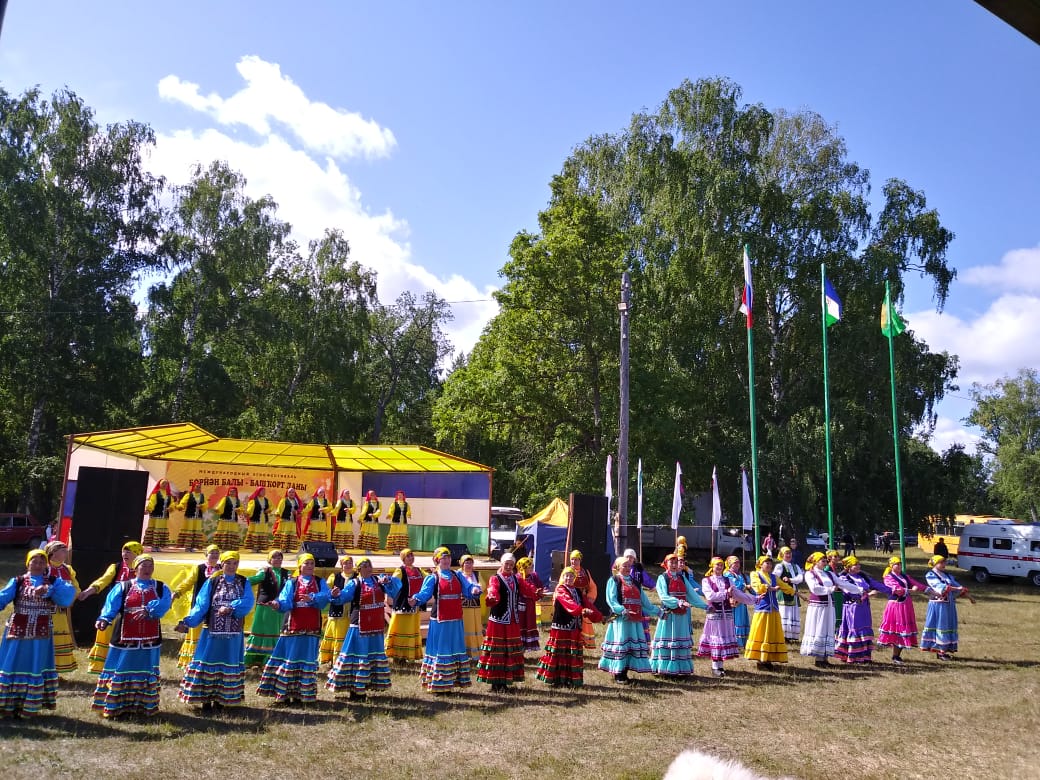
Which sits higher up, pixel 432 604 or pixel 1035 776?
pixel 432 604

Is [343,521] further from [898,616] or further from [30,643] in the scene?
[30,643]

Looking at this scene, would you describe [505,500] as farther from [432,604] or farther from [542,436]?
[432,604]

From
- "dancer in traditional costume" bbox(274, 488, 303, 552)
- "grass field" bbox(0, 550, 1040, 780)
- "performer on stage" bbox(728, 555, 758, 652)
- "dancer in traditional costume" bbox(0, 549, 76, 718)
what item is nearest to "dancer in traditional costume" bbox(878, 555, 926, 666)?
"grass field" bbox(0, 550, 1040, 780)

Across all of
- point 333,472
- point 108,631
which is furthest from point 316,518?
point 108,631

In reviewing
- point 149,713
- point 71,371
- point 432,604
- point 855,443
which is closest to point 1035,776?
point 432,604

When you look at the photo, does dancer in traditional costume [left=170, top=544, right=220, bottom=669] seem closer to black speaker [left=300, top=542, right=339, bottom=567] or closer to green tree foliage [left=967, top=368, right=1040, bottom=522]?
black speaker [left=300, top=542, right=339, bottom=567]

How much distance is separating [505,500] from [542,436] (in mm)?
10896

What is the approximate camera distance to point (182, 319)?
33406 millimetres

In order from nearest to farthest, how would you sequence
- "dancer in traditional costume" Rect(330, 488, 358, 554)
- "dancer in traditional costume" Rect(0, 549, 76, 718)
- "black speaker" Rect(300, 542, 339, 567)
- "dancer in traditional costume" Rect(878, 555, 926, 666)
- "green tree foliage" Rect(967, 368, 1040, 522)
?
"dancer in traditional costume" Rect(0, 549, 76, 718), "black speaker" Rect(300, 542, 339, 567), "dancer in traditional costume" Rect(878, 555, 926, 666), "dancer in traditional costume" Rect(330, 488, 358, 554), "green tree foliage" Rect(967, 368, 1040, 522)

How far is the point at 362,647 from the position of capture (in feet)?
30.0

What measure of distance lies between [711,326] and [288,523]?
17889 mm

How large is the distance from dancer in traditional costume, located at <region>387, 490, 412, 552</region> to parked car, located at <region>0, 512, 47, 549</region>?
1338 cm

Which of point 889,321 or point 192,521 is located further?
point 192,521

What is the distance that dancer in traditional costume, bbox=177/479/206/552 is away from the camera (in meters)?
20.3
